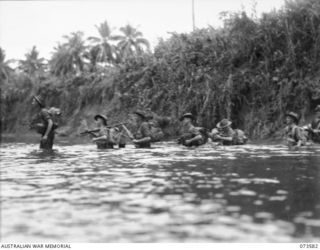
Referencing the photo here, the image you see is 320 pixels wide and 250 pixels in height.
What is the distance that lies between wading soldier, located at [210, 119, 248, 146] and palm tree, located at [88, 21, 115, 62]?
130ft

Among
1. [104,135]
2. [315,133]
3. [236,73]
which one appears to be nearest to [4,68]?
[236,73]

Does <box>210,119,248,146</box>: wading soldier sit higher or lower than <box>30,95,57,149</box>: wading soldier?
lower

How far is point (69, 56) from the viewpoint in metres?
53.5

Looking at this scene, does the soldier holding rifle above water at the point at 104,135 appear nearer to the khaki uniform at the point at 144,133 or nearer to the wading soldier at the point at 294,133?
the khaki uniform at the point at 144,133

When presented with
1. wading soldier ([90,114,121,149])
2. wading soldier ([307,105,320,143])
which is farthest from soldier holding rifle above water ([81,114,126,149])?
wading soldier ([307,105,320,143])

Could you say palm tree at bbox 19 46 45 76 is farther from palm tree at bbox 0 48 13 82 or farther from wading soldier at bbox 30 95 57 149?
wading soldier at bbox 30 95 57 149

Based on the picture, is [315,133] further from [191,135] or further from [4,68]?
[4,68]

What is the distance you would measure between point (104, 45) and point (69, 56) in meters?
5.86

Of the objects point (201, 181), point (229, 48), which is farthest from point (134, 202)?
point (229, 48)

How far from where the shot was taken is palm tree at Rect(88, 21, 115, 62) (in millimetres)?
56991

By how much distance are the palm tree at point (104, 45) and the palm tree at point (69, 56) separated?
148 cm

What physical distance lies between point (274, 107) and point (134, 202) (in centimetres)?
1716

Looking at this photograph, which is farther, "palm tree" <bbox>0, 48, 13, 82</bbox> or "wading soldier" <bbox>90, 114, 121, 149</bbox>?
"palm tree" <bbox>0, 48, 13, 82</bbox>

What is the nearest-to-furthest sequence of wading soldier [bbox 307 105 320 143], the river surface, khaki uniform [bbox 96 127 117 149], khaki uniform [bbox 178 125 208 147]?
1. the river surface
2. khaki uniform [bbox 96 127 117 149]
3. khaki uniform [bbox 178 125 208 147]
4. wading soldier [bbox 307 105 320 143]
